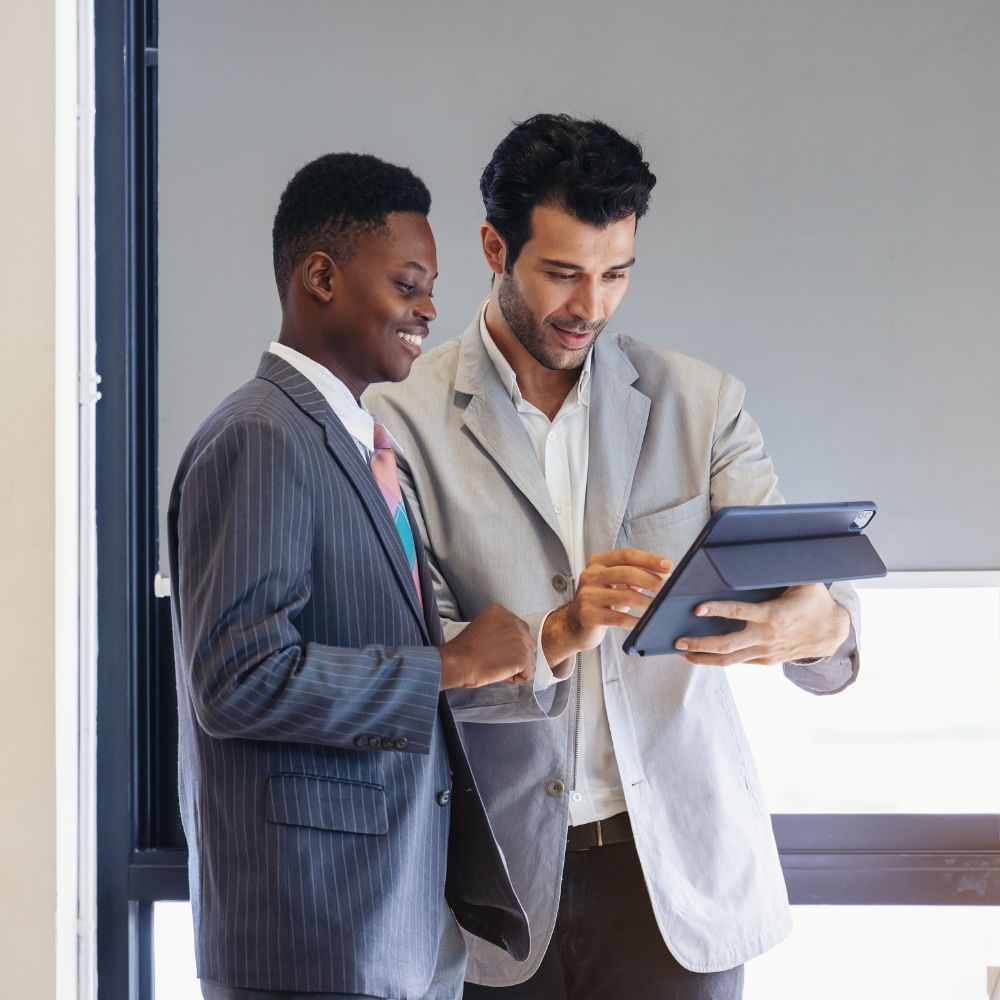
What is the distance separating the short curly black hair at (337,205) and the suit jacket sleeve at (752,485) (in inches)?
23.6

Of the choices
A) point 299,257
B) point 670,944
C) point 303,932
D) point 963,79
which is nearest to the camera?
point 303,932

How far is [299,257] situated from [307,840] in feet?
2.16

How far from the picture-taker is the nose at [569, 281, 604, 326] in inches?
62.0

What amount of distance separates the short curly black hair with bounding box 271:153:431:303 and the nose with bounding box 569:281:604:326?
1.14 ft

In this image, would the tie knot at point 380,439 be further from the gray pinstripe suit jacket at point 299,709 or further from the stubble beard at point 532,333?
the stubble beard at point 532,333

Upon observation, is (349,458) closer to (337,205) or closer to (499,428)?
(337,205)

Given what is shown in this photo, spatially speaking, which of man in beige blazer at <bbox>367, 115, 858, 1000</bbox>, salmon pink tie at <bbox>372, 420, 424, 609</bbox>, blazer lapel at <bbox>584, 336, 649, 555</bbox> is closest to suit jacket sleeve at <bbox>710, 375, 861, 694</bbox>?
man in beige blazer at <bbox>367, 115, 858, 1000</bbox>

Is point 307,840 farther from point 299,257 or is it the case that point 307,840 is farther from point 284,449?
point 299,257

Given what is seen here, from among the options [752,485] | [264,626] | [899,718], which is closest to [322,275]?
[264,626]

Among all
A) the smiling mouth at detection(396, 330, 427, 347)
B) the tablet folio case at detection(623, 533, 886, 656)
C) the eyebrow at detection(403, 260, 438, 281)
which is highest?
the eyebrow at detection(403, 260, 438, 281)

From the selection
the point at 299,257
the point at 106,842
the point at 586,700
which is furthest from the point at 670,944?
the point at 106,842

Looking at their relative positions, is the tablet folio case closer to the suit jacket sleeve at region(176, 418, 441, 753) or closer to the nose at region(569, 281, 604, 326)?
the suit jacket sleeve at region(176, 418, 441, 753)

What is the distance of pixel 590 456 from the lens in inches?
63.5

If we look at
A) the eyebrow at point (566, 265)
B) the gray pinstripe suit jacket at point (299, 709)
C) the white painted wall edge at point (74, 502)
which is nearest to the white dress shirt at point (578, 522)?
the eyebrow at point (566, 265)
